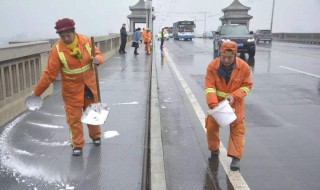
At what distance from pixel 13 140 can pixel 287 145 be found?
13.3 ft

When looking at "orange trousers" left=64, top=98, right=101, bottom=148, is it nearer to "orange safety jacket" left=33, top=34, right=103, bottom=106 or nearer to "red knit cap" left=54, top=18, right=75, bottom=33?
"orange safety jacket" left=33, top=34, right=103, bottom=106

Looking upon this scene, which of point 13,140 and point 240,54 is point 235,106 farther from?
point 240,54

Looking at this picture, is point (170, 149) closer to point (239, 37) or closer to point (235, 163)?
point (235, 163)

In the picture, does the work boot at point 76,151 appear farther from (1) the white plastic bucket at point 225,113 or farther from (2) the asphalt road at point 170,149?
(1) the white plastic bucket at point 225,113

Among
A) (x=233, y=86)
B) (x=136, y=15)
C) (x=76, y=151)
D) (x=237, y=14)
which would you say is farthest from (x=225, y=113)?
(x=237, y=14)

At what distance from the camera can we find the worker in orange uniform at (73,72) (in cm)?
438

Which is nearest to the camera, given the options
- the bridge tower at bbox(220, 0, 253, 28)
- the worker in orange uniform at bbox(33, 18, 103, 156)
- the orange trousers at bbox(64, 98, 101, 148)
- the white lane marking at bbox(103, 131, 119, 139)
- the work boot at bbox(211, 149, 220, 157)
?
the worker in orange uniform at bbox(33, 18, 103, 156)

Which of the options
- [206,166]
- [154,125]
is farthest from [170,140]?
[206,166]

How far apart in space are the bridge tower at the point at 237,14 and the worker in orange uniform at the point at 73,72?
227 ft

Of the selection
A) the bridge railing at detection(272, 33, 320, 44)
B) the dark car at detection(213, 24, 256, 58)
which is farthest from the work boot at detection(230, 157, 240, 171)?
the bridge railing at detection(272, 33, 320, 44)

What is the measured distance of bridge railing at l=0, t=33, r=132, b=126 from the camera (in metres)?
6.10

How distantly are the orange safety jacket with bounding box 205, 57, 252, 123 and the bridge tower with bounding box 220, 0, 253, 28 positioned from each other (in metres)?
68.7

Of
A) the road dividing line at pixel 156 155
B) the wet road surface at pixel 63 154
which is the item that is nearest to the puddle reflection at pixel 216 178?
the road dividing line at pixel 156 155

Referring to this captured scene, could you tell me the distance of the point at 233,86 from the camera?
4637 mm
